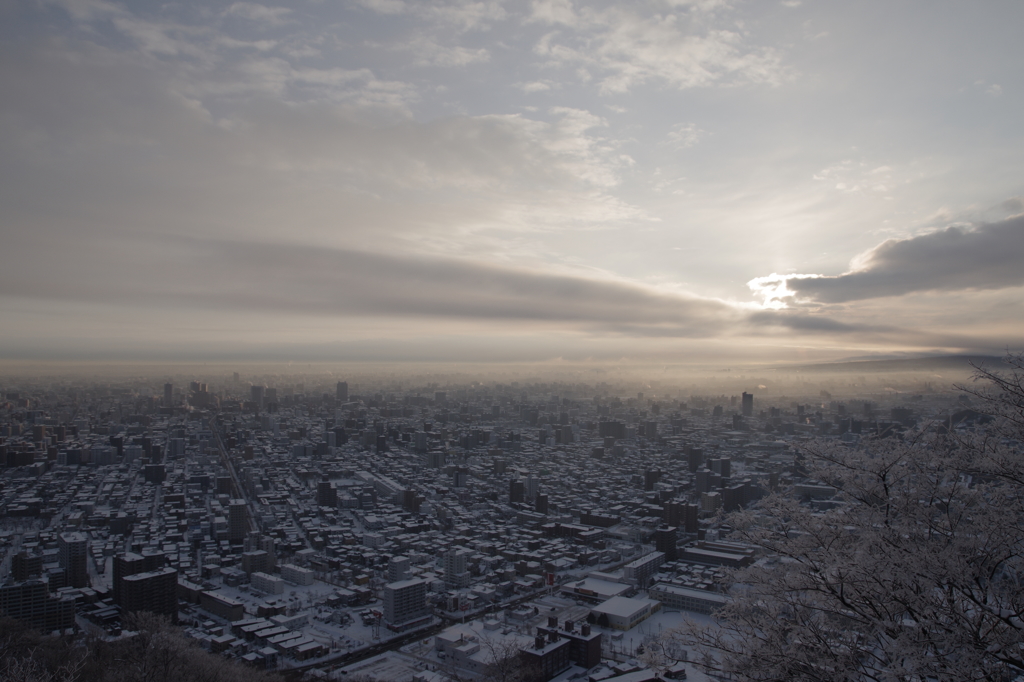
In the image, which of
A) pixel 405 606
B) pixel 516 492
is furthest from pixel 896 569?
pixel 516 492

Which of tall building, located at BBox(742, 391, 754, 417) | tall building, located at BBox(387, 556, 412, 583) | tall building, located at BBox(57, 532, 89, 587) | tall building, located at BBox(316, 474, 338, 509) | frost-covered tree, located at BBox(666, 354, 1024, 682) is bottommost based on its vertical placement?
tall building, located at BBox(316, 474, 338, 509)

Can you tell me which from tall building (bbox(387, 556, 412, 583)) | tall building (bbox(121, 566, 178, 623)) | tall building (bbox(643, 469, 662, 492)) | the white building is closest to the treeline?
tall building (bbox(121, 566, 178, 623))

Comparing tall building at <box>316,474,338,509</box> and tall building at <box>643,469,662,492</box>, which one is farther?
tall building at <box>643,469,662,492</box>

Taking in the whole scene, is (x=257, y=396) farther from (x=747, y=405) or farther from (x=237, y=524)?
(x=747, y=405)

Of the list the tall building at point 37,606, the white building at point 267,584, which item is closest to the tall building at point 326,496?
the white building at point 267,584

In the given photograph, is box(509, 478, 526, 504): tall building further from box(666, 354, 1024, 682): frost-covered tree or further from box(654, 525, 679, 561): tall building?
box(666, 354, 1024, 682): frost-covered tree
